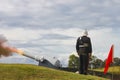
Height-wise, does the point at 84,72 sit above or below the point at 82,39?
below

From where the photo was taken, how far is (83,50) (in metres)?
27.0

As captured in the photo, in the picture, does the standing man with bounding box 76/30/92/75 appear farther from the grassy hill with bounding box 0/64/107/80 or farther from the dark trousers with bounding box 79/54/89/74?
the grassy hill with bounding box 0/64/107/80

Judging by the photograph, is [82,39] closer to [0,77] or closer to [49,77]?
[49,77]

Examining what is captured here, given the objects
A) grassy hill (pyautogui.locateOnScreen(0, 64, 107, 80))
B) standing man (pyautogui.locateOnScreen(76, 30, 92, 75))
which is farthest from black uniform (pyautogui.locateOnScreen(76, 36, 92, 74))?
grassy hill (pyautogui.locateOnScreen(0, 64, 107, 80))

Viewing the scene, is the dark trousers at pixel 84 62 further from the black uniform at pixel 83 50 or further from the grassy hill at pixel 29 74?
the grassy hill at pixel 29 74

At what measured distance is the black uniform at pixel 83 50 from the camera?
2680 cm

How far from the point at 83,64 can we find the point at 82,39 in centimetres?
170

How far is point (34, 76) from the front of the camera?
2369 centimetres

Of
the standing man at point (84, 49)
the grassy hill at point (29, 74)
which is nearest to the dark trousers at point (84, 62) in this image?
the standing man at point (84, 49)

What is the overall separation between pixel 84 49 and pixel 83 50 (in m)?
0.09

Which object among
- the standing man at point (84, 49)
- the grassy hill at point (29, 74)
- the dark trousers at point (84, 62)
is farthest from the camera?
the dark trousers at point (84, 62)

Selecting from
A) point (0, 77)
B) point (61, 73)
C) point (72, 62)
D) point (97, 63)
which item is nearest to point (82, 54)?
point (61, 73)

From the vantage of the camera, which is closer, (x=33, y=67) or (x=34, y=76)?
(x=34, y=76)

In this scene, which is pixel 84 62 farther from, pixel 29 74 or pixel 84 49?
pixel 29 74
